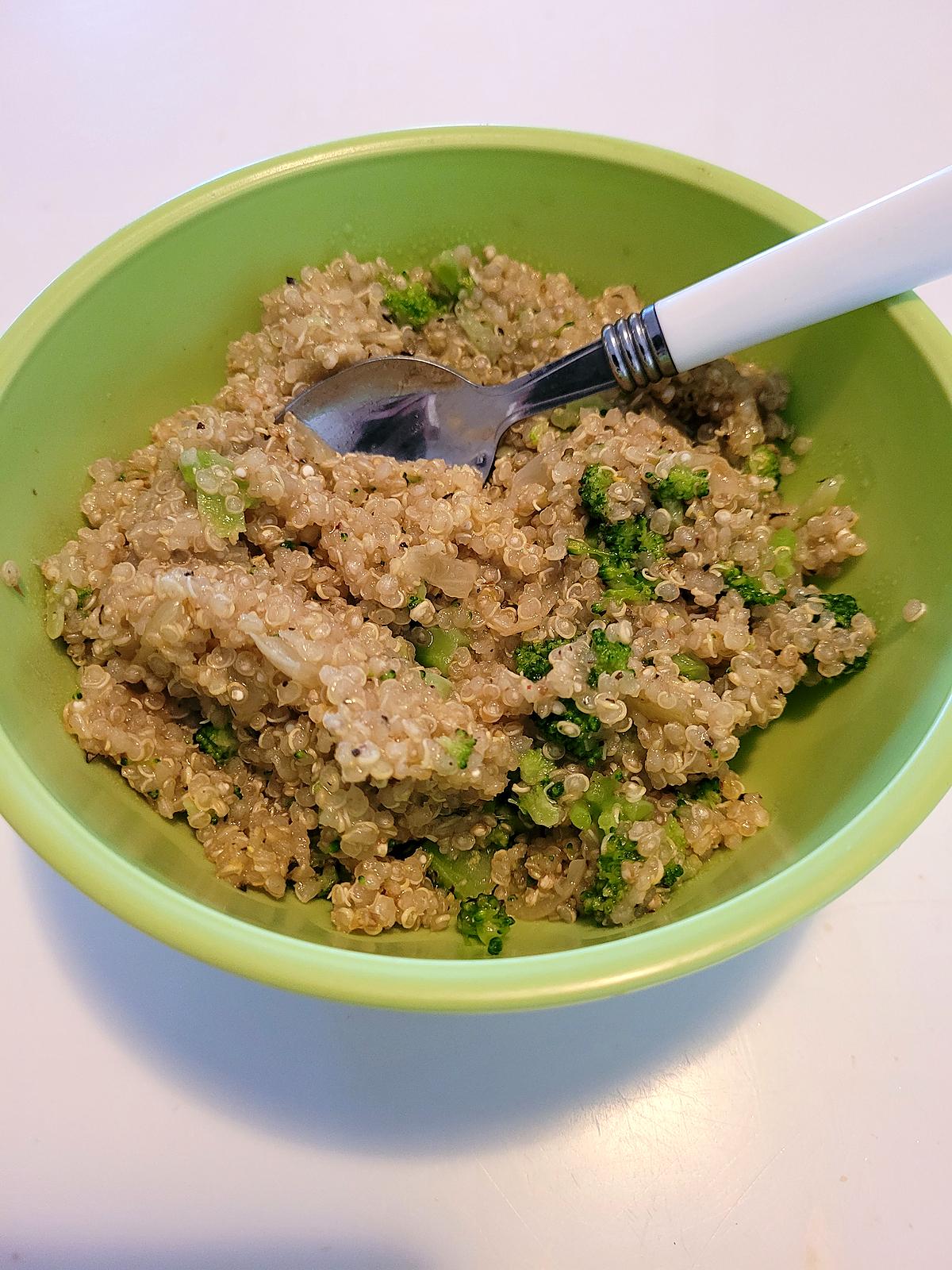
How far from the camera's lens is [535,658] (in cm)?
174

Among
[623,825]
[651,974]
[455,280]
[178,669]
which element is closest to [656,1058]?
[623,825]

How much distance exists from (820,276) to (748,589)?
62 centimetres

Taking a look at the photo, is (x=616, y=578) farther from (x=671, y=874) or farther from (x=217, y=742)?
(x=217, y=742)

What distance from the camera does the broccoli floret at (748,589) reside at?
1.83m

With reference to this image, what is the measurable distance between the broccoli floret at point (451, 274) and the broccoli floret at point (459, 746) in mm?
1191

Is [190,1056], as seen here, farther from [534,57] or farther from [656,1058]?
[534,57]

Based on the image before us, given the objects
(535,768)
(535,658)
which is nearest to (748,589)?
(535,658)

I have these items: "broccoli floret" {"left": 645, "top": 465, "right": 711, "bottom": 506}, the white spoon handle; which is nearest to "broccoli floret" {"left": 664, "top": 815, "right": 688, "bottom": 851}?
"broccoli floret" {"left": 645, "top": 465, "right": 711, "bottom": 506}

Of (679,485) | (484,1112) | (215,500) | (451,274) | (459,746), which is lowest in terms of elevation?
(484,1112)

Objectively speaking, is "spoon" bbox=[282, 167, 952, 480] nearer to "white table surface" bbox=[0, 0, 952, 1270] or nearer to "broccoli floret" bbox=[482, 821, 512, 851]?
"broccoli floret" bbox=[482, 821, 512, 851]

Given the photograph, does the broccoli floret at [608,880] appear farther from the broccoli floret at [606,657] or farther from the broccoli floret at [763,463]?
the broccoli floret at [763,463]

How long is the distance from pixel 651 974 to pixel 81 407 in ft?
5.37

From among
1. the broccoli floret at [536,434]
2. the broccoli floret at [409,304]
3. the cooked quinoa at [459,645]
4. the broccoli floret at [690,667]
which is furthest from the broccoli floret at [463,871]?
the broccoli floret at [409,304]

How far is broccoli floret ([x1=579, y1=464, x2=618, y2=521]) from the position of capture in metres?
1.83
